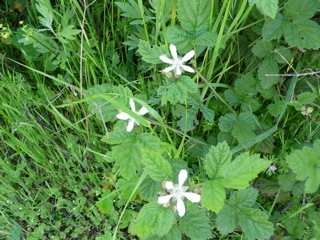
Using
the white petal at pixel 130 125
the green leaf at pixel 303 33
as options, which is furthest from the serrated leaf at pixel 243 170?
A: the green leaf at pixel 303 33

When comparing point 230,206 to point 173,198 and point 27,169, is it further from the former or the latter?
point 27,169

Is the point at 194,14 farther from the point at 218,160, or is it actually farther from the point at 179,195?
the point at 179,195

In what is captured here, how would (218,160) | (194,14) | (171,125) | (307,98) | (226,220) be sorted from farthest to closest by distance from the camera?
(171,125) < (307,98) < (226,220) < (194,14) < (218,160)

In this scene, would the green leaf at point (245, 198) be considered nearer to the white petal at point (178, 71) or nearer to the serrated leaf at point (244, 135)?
the serrated leaf at point (244, 135)

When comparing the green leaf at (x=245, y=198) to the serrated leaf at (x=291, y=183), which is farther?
the serrated leaf at (x=291, y=183)

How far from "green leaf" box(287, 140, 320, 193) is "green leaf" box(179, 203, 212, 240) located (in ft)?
1.86

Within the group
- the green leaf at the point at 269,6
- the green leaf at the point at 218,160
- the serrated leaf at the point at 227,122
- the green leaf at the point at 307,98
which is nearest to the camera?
the green leaf at the point at 269,6

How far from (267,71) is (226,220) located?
2.98 ft

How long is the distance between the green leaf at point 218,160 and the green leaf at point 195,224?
0.78 ft

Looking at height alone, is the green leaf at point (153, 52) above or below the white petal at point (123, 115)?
above

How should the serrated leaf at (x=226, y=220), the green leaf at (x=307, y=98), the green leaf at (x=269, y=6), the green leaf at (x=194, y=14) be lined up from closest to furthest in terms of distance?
1. the green leaf at (x=269, y=6)
2. the green leaf at (x=194, y=14)
3. the serrated leaf at (x=226, y=220)
4. the green leaf at (x=307, y=98)

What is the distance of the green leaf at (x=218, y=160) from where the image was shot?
4.36 ft

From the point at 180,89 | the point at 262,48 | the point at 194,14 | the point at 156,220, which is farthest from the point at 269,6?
the point at 156,220

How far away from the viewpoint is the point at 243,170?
4.30 ft
